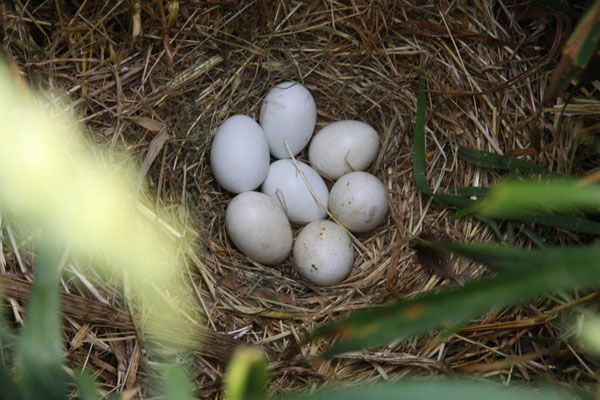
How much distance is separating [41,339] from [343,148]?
896 mm

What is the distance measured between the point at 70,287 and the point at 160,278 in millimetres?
176

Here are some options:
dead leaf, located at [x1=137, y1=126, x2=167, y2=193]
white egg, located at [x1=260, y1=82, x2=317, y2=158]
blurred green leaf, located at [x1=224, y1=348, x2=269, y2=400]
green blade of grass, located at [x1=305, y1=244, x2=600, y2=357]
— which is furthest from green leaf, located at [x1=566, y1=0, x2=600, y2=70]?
dead leaf, located at [x1=137, y1=126, x2=167, y2=193]

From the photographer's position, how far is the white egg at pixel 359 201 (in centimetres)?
124

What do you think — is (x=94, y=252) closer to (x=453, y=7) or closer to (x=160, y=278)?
(x=160, y=278)

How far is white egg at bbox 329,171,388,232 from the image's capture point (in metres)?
1.24

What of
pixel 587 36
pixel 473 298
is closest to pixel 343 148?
pixel 587 36

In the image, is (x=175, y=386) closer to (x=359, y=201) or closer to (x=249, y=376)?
(x=249, y=376)

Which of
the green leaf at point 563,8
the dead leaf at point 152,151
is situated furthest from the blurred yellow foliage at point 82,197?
the green leaf at point 563,8

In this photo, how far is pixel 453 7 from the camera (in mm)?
1221

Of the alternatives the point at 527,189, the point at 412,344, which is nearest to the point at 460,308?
the point at 527,189

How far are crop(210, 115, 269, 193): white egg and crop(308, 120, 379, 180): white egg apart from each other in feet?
0.55

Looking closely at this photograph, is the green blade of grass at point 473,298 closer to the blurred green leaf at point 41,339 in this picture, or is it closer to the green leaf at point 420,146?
the blurred green leaf at point 41,339

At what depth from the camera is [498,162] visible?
1108 millimetres

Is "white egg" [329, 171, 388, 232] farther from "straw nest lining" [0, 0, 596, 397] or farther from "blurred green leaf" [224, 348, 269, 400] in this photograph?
"blurred green leaf" [224, 348, 269, 400]
